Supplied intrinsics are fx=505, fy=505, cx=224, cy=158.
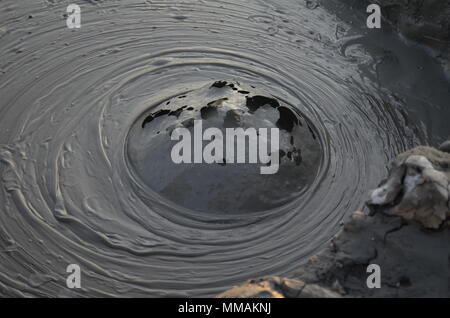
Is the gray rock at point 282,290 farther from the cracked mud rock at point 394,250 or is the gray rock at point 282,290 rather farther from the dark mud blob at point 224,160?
the dark mud blob at point 224,160

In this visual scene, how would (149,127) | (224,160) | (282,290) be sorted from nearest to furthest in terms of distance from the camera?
(282,290) → (224,160) → (149,127)

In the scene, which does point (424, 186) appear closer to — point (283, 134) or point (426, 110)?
point (283, 134)

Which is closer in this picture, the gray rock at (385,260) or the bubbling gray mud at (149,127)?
the gray rock at (385,260)

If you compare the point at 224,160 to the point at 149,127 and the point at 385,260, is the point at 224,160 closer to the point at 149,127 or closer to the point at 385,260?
the point at 149,127

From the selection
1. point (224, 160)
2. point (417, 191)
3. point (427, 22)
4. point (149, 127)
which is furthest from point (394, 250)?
point (427, 22)

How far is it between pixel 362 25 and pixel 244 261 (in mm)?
3184

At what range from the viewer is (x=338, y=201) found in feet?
11.7

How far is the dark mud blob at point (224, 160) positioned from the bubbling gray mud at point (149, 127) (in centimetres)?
6

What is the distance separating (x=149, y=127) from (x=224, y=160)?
72 cm

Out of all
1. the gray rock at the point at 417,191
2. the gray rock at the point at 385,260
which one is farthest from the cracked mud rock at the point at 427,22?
the gray rock at the point at 385,260

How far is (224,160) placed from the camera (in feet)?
11.3

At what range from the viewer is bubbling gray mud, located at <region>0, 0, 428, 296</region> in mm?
3127

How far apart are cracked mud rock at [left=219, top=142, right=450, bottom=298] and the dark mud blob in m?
0.88

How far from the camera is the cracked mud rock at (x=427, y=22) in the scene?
4836 mm
